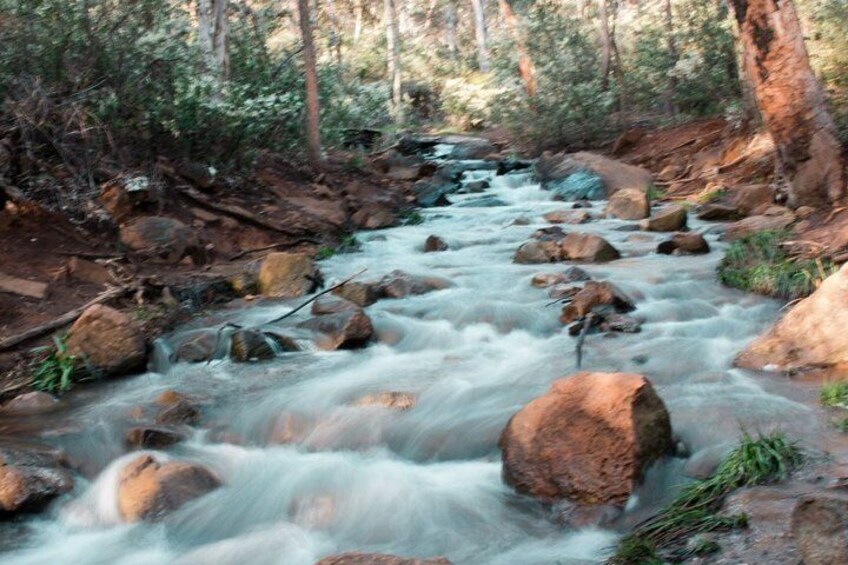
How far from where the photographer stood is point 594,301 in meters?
8.68

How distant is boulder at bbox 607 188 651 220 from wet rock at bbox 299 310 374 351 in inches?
295

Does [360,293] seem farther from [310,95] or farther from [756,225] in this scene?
[310,95]

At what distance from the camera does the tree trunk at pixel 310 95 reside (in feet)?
51.0

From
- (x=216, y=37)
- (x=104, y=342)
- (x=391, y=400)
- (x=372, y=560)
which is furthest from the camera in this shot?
(x=216, y=37)

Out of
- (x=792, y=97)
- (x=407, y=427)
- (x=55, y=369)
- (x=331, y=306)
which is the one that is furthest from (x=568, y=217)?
(x=55, y=369)

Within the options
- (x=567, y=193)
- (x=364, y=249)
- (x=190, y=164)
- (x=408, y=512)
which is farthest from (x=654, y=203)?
(x=408, y=512)

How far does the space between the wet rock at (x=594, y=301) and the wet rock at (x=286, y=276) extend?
352cm

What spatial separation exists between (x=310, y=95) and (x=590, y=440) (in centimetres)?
1206

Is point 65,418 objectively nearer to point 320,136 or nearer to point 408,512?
point 408,512

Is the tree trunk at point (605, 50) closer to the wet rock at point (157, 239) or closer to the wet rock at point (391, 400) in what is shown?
the wet rock at point (157, 239)

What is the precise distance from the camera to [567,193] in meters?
17.9

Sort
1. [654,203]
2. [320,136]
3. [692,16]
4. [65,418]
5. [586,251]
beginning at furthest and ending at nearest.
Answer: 1. [692,16]
2. [320,136]
3. [654,203]
4. [586,251]
5. [65,418]

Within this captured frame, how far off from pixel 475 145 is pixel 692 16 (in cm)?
793

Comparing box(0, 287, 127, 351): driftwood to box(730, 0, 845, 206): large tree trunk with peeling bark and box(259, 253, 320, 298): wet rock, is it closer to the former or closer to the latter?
box(259, 253, 320, 298): wet rock
